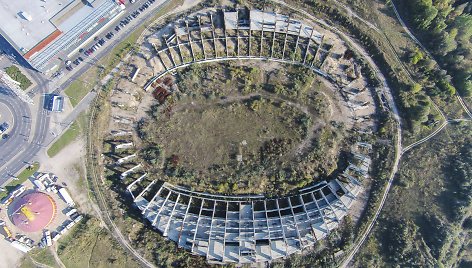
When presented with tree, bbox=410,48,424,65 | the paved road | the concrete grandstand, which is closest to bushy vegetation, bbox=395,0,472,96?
tree, bbox=410,48,424,65

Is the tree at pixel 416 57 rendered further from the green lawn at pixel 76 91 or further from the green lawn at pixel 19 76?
the green lawn at pixel 19 76

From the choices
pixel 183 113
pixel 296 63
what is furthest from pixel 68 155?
pixel 296 63

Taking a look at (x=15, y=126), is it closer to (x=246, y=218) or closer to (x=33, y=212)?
(x=33, y=212)

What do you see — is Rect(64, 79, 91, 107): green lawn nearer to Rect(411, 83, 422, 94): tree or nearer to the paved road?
the paved road

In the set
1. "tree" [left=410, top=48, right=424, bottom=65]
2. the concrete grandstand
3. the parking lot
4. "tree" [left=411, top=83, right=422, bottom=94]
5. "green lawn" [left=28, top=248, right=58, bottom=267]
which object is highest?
"tree" [left=410, top=48, right=424, bottom=65]

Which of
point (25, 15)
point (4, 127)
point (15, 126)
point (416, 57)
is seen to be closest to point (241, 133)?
point (416, 57)

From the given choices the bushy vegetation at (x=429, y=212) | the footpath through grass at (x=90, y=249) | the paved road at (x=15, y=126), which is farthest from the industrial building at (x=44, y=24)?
the bushy vegetation at (x=429, y=212)
